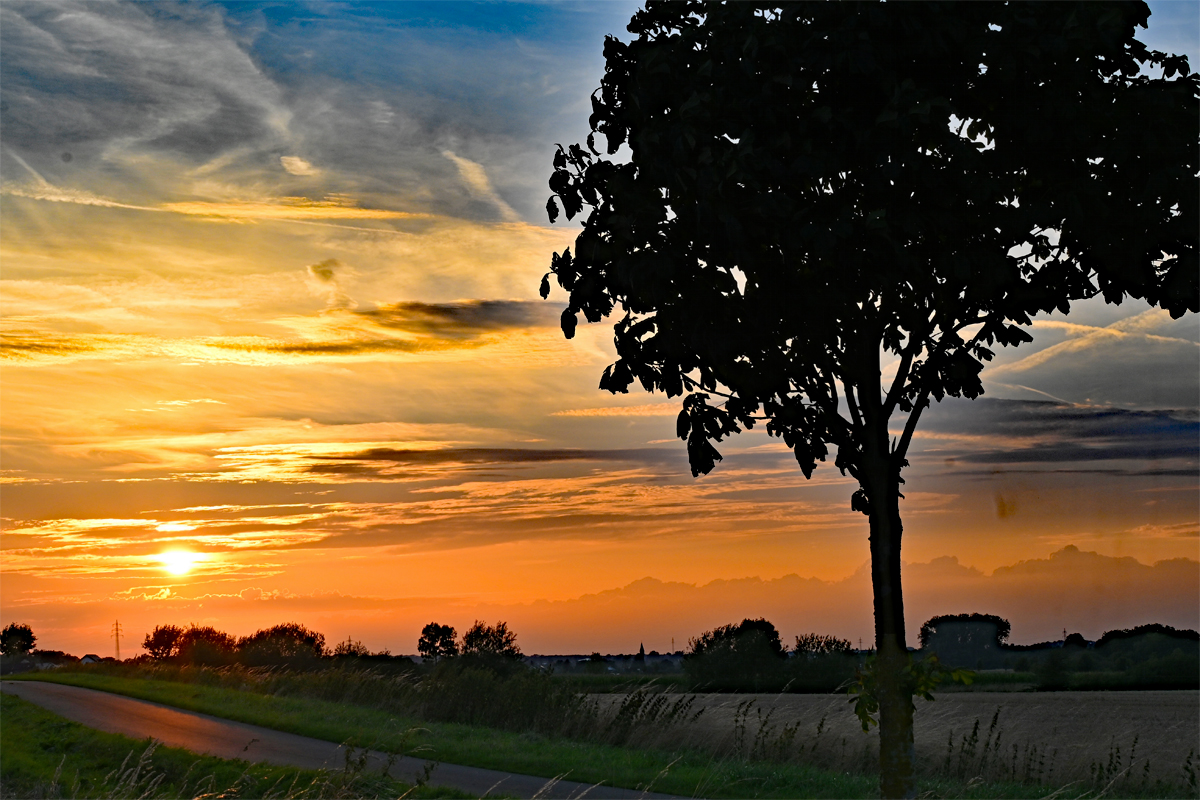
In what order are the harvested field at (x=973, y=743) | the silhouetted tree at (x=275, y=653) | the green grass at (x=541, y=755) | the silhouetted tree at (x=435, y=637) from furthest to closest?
the silhouetted tree at (x=435, y=637)
the silhouetted tree at (x=275, y=653)
the harvested field at (x=973, y=743)
the green grass at (x=541, y=755)

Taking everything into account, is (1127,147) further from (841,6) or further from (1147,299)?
(841,6)

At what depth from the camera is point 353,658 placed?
140 feet

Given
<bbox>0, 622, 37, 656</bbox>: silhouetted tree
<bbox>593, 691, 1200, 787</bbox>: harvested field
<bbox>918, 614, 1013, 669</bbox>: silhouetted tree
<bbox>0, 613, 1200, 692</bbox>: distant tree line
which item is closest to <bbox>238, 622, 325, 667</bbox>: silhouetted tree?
<bbox>0, 613, 1200, 692</bbox>: distant tree line

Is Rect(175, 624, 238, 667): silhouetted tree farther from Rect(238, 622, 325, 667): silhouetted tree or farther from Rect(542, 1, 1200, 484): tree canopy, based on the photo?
Rect(542, 1, 1200, 484): tree canopy

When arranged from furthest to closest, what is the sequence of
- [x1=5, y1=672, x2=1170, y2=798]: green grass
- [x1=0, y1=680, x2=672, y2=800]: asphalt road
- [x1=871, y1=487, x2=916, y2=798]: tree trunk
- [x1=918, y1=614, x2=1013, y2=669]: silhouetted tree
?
[x1=918, y1=614, x2=1013, y2=669]: silhouetted tree, [x1=5, y1=672, x2=1170, y2=798]: green grass, [x1=0, y1=680, x2=672, y2=800]: asphalt road, [x1=871, y1=487, x2=916, y2=798]: tree trunk

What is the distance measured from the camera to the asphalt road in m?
15.5

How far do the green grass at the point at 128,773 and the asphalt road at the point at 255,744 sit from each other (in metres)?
0.53

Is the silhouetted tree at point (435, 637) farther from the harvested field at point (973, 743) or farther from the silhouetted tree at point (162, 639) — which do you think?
the harvested field at point (973, 743)

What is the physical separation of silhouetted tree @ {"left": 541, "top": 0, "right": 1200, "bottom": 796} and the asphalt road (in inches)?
213

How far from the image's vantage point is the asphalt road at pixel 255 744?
15.5 m

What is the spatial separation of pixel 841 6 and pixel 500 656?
2485 centimetres

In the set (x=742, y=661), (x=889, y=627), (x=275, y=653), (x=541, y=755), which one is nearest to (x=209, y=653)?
(x=275, y=653)

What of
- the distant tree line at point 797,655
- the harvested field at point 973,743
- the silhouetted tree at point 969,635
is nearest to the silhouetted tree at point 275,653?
the distant tree line at point 797,655

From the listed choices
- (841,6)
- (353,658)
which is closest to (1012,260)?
(841,6)
